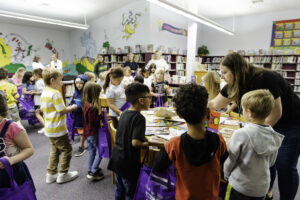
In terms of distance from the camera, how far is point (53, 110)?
6.77 ft

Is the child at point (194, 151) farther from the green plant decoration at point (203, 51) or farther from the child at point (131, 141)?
the green plant decoration at point (203, 51)

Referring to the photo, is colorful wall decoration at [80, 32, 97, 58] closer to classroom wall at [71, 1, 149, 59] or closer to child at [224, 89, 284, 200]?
classroom wall at [71, 1, 149, 59]

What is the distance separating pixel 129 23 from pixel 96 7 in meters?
1.39

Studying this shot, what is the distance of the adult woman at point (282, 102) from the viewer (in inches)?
54.8

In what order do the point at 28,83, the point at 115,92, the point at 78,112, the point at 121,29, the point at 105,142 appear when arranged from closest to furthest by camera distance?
the point at 105,142 < the point at 115,92 < the point at 78,112 < the point at 28,83 < the point at 121,29

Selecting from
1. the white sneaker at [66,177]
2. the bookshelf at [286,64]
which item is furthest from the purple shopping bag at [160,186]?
the bookshelf at [286,64]

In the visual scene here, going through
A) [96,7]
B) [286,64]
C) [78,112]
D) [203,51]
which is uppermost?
[96,7]

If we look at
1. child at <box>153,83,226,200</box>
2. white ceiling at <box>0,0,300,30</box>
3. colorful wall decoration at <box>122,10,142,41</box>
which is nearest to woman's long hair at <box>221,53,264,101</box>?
child at <box>153,83,226,200</box>

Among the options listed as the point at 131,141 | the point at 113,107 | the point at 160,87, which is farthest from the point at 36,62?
the point at 131,141

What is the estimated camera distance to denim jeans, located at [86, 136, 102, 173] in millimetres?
2266

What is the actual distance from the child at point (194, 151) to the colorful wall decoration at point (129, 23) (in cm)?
668

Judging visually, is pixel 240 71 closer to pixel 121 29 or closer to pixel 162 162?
pixel 162 162

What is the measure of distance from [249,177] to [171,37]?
295 inches

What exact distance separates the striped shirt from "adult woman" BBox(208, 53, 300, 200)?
172cm
